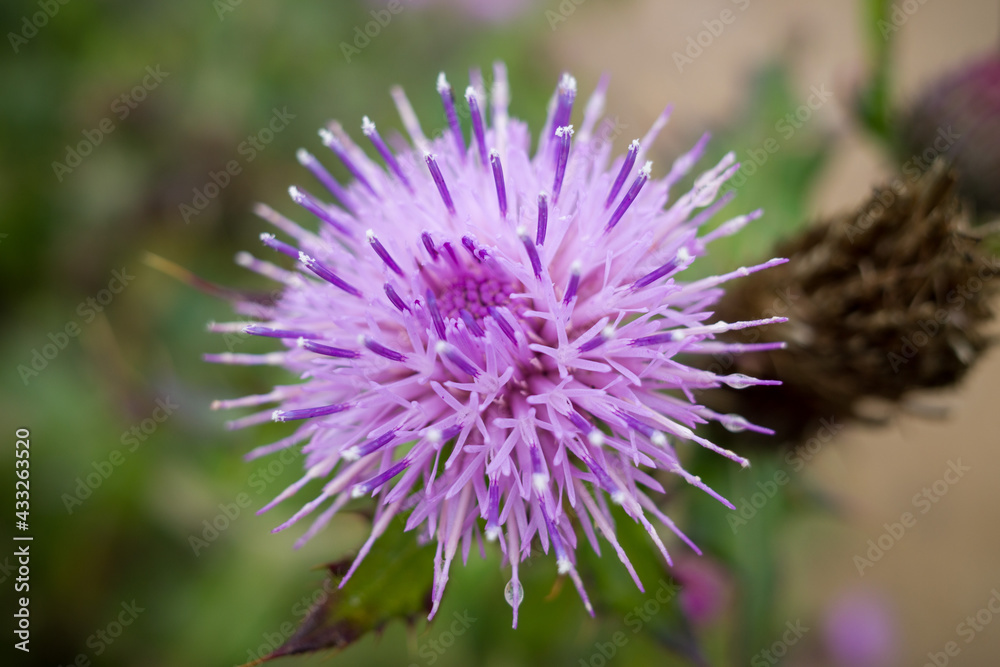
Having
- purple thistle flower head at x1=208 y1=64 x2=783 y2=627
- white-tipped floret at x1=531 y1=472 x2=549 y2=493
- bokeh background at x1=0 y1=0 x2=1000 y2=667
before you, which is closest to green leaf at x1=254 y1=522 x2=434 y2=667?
purple thistle flower head at x1=208 y1=64 x2=783 y2=627

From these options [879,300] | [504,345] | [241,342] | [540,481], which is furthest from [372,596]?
[241,342]

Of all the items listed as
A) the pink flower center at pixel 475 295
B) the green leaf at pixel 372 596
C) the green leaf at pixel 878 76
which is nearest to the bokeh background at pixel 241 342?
the green leaf at pixel 878 76

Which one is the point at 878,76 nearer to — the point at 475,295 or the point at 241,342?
the point at 475,295

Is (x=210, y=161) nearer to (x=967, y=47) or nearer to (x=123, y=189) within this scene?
(x=123, y=189)

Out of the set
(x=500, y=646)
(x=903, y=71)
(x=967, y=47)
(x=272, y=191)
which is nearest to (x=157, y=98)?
(x=272, y=191)

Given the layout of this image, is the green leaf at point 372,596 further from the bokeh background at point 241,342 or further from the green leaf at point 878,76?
the green leaf at point 878,76

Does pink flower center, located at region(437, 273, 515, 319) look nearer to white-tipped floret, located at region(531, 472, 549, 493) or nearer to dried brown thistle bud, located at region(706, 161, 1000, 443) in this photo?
white-tipped floret, located at region(531, 472, 549, 493)
